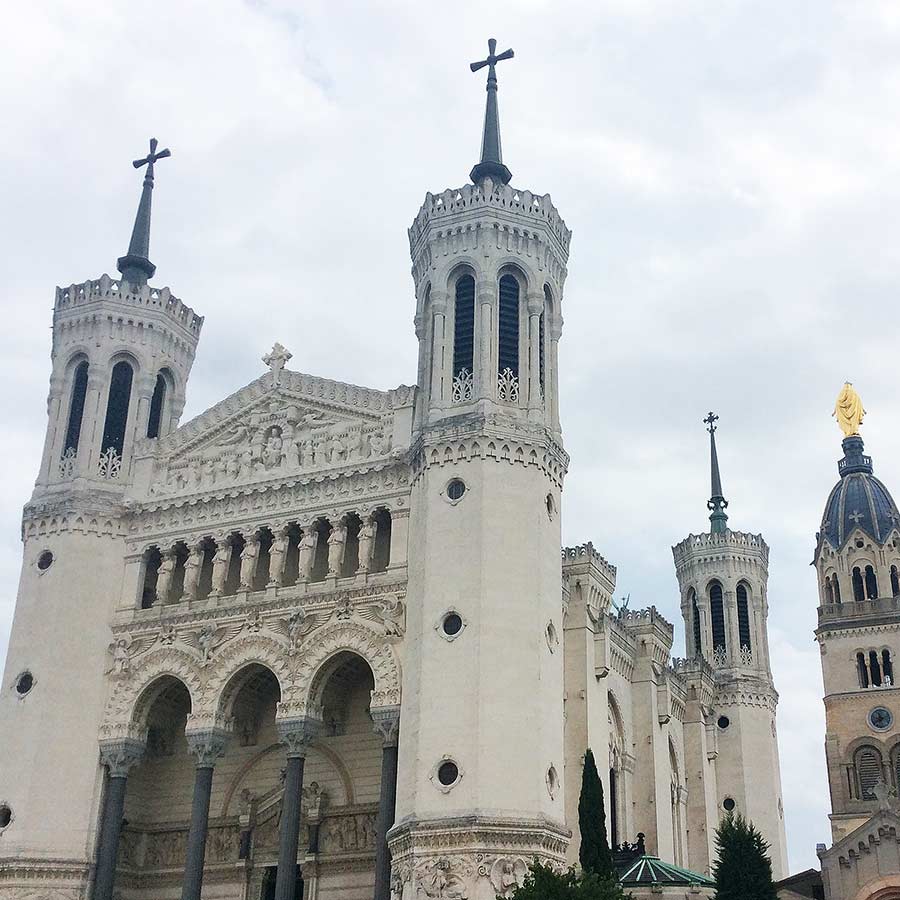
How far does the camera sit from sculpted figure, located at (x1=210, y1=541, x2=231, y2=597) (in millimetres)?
42547

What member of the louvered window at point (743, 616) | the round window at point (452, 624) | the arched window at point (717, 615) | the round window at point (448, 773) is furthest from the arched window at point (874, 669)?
the round window at point (448, 773)

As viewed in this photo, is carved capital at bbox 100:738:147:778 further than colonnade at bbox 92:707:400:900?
Yes

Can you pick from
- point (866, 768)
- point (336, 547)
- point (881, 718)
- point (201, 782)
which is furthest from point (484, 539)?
point (881, 718)

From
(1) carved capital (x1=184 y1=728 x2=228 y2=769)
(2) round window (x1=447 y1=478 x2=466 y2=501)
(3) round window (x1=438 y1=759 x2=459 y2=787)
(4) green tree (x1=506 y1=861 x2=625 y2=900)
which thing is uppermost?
(2) round window (x1=447 y1=478 x2=466 y2=501)

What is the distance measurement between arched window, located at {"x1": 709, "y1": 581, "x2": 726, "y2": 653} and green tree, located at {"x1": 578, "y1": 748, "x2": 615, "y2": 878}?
32.4 metres

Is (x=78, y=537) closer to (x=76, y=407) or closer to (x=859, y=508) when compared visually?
(x=76, y=407)

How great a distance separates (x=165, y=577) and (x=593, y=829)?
56.3 ft

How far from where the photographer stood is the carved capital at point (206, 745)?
4022cm

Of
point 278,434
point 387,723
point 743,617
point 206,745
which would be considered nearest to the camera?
point 387,723

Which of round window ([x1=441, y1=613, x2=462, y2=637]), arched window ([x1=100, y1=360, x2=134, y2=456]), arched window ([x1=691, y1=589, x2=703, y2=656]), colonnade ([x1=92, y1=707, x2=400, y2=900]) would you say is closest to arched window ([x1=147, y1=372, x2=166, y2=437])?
arched window ([x1=100, y1=360, x2=134, y2=456])

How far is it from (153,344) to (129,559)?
857 centimetres

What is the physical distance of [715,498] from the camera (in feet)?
252

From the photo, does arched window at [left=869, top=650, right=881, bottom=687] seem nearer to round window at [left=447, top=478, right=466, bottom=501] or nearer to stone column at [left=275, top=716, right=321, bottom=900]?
round window at [left=447, top=478, right=466, bottom=501]

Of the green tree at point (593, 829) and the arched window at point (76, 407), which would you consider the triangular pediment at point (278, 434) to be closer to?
the arched window at point (76, 407)
